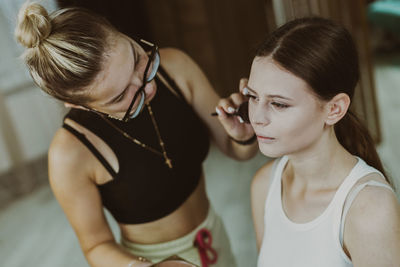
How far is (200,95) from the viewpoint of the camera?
1.44 metres

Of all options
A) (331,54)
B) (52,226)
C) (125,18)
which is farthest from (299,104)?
(125,18)

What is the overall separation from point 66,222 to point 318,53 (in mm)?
2971

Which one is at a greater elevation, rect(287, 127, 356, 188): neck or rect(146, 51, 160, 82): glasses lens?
rect(146, 51, 160, 82): glasses lens

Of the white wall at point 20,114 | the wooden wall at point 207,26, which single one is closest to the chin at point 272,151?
the wooden wall at point 207,26

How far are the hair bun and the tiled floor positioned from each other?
5.97 feet

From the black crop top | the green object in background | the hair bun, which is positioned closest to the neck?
the black crop top

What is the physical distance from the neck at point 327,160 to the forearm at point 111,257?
1.54ft

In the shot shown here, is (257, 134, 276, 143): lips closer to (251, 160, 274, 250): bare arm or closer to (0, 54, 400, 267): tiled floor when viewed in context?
(251, 160, 274, 250): bare arm

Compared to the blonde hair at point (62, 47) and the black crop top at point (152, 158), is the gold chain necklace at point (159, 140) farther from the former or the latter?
the blonde hair at point (62, 47)

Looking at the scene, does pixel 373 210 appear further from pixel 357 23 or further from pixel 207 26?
pixel 207 26

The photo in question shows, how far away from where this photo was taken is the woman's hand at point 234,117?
1215 mm

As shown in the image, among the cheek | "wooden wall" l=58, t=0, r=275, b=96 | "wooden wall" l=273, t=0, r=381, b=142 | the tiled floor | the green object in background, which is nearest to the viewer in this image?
the cheek

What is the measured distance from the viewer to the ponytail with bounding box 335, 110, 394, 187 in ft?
4.00

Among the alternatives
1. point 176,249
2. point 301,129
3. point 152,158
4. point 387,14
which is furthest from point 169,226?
point 387,14
